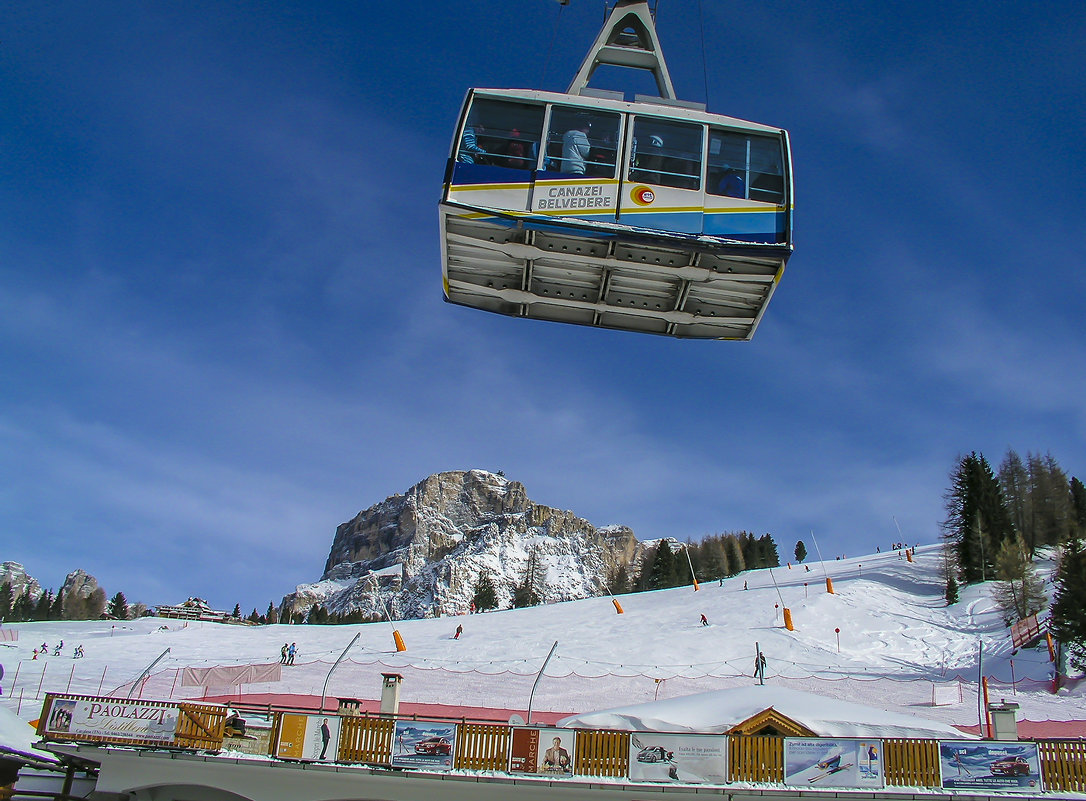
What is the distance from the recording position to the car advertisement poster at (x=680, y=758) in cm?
1280

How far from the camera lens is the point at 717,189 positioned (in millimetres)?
10211

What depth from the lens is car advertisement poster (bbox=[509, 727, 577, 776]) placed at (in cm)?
1305

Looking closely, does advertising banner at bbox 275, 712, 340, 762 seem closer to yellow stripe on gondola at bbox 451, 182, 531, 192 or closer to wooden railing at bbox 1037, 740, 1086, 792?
yellow stripe on gondola at bbox 451, 182, 531, 192

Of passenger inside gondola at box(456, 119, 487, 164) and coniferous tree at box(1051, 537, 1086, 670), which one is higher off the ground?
passenger inside gondola at box(456, 119, 487, 164)

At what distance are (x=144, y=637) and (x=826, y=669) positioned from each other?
32.2m

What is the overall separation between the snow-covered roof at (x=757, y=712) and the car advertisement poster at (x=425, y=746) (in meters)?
2.84

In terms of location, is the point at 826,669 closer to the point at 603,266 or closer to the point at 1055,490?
the point at 603,266

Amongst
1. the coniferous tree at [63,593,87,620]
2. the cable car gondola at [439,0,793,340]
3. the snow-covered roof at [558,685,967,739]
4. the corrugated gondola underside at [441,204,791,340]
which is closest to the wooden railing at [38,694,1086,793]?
the snow-covered roof at [558,685,967,739]

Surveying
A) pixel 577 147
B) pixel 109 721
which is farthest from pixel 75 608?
pixel 577 147

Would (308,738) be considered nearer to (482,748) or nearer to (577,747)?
(482,748)

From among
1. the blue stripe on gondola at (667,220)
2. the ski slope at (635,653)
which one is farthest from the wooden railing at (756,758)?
the ski slope at (635,653)

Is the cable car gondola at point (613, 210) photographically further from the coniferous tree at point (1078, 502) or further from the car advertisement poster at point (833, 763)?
the coniferous tree at point (1078, 502)

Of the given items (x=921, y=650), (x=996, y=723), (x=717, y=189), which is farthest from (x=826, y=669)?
(x=717, y=189)

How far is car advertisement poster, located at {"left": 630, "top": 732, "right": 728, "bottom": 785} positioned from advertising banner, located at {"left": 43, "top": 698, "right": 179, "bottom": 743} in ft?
24.1
